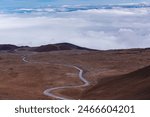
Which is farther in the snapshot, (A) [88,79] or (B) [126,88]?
(A) [88,79]

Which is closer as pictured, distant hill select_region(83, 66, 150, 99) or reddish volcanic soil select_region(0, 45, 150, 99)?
distant hill select_region(83, 66, 150, 99)

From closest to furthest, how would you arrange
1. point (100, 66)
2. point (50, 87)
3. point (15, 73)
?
point (50, 87)
point (15, 73)
point (100, 66)

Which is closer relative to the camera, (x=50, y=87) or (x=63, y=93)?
(x=63, y=93)

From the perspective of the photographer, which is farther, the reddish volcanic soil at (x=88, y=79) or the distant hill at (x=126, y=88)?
the reddish volcanic soil at (x=88, y=79)

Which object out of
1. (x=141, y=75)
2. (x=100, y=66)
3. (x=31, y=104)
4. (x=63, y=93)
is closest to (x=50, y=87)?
(x=63, y=93)

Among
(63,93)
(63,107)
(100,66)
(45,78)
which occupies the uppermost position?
(100,66)

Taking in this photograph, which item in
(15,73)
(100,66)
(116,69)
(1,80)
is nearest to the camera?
(1,80)

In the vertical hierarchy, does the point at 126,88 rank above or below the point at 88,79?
below

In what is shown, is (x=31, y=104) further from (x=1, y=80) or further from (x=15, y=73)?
(x=15, y=73)
